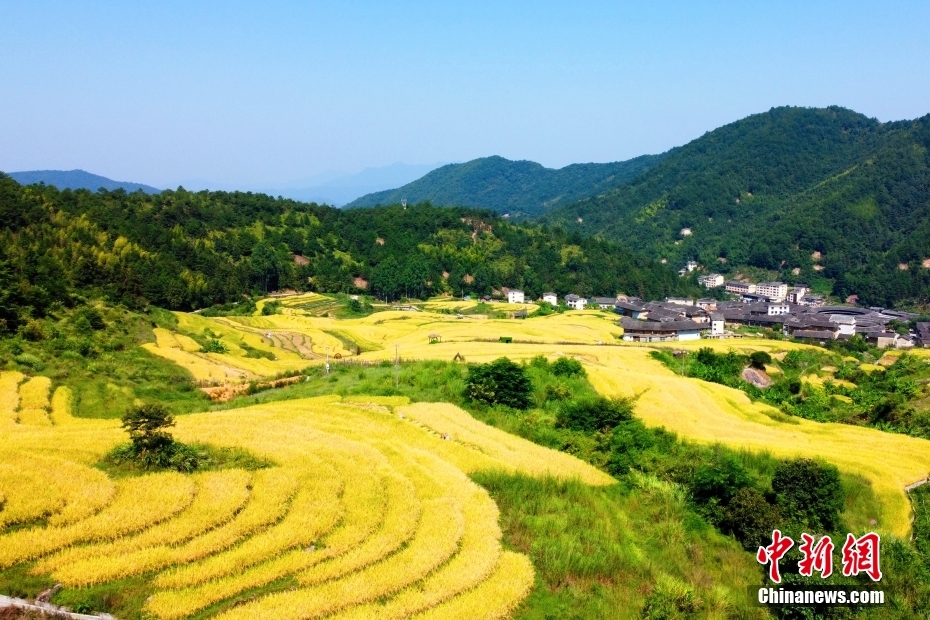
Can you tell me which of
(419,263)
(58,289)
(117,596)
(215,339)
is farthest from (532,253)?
(117,596)

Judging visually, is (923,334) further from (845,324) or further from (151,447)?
(151,447)

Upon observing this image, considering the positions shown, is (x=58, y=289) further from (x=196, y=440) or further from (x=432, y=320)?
(x=432, y=320)

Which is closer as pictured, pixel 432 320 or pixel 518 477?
pixel 518 477

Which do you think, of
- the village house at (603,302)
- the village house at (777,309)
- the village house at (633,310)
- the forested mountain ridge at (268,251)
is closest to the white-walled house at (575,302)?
the village house at (603,302)

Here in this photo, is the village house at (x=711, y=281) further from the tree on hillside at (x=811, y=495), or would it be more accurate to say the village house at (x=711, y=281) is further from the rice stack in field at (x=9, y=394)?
the rice stack in field at (x=9, y=394)

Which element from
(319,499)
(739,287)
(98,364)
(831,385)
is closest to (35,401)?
(98,364)

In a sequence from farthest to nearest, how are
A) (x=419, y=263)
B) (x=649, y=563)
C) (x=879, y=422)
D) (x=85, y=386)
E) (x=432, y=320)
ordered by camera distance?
(x=419, y=263), (x=432, y=320), (x=879, y=422), (x=85, y=386), (x=649, y=563)
